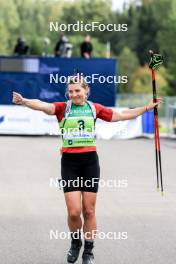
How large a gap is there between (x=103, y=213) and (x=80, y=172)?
12.1 ft

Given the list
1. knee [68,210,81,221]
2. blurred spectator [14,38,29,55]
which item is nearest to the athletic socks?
knee [68,210,81,221]

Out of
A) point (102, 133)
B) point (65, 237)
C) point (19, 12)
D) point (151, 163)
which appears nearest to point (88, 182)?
point (65, 237)

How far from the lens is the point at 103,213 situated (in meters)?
11.5

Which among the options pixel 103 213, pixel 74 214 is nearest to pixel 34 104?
pixel 74 214

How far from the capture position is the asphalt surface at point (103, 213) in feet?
27.9

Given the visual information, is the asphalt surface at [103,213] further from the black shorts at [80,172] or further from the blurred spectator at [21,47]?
the blurred spectator at [21,47]

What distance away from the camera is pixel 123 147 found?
25797mm

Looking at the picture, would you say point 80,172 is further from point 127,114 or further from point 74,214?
point 127,114

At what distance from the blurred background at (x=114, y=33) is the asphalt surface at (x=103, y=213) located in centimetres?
5816

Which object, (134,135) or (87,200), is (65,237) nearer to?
(87,200)

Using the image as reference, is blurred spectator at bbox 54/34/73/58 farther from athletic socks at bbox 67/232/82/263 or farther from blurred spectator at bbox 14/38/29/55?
athletic socks at bbox 67/232/82/263

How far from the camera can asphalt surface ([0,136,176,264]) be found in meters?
8.52

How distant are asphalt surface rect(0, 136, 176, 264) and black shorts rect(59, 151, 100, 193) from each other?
2.65 feet

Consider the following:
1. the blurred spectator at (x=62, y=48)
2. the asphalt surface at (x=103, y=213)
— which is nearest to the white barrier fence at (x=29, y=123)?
the blurred spectator at (x=62, y=48)
